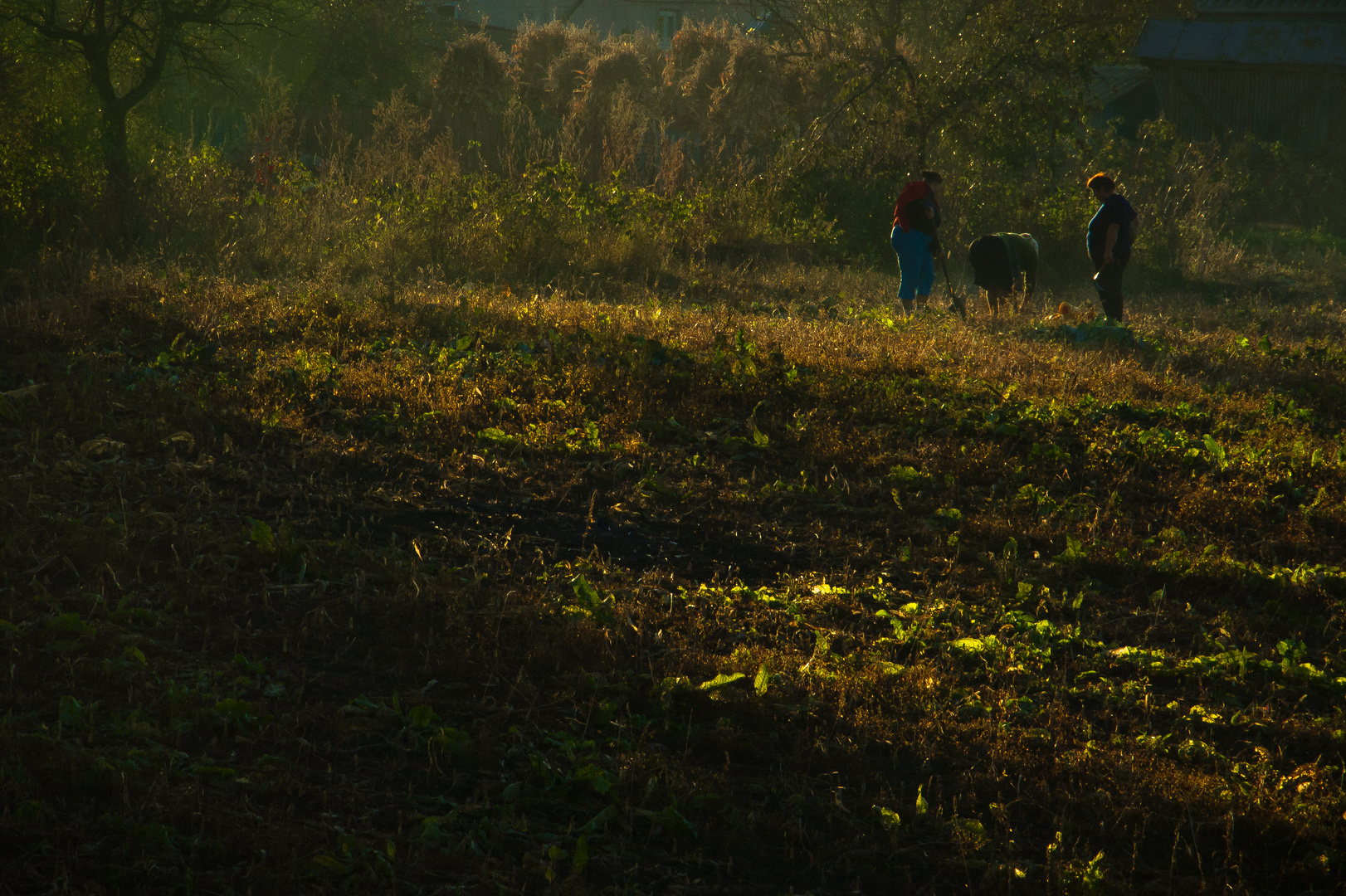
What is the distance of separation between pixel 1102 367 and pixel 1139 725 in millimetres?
5189

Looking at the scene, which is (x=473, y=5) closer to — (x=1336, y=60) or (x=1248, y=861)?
(x=1336, y=60)

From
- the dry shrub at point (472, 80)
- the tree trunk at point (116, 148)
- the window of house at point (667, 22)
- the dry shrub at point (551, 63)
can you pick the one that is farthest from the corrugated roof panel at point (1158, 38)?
the tree trunk at point (116, 148)

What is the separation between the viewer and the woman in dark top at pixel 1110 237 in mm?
10219

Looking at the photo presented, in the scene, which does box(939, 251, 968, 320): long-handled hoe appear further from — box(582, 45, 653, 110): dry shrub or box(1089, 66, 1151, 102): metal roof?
box(1089, 66, 1151, 102): metal roof

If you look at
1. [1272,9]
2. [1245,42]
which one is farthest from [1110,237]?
[1272,9]

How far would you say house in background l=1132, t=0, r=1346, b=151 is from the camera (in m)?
24.0

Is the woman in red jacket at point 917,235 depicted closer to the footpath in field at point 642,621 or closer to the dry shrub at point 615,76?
the footpath in field at point 642,621

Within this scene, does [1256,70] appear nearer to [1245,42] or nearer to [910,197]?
[1245,42]

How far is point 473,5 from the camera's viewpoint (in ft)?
127

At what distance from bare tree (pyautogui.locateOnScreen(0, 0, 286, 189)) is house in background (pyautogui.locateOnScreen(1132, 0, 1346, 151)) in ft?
70.4

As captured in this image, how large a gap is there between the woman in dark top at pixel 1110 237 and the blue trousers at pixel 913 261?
166 cm

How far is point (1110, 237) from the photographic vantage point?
10195 millimetres

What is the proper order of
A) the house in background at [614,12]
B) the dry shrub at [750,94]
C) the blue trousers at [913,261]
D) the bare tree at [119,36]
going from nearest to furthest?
the bare tree at [119,36]
the blue trousers at [913,261]
the dry shrub at [750,94]
the house in background at [614,12]

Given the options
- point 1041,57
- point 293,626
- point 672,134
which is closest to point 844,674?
point 293,626
